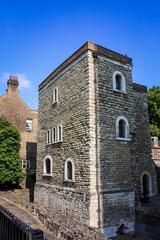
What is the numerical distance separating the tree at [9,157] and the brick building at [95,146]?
470 cm

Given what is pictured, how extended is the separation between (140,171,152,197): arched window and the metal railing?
1374 centimetres

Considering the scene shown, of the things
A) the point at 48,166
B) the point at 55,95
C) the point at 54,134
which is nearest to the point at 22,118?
the point at 55,95

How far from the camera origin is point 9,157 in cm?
2080

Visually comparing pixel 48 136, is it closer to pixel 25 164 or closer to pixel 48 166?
pixel 48 166

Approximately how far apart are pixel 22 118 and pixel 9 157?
5701mm

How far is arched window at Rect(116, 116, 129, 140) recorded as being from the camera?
45.6 feet

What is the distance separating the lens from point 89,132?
12.6 meters

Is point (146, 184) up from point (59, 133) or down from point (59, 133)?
down

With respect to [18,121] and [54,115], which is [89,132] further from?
[18,121]

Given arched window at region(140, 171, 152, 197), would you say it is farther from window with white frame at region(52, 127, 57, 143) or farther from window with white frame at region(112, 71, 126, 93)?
window with white frame at region(52, 127, 57, 143)

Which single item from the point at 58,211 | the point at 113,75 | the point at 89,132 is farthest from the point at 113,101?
the point at 58,211

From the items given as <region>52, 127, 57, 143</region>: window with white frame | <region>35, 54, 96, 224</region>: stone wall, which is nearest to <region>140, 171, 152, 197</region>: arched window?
<region>35, 54, 96, 224</region>: stone wall

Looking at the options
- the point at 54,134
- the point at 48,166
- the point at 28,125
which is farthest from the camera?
the point at 28,125

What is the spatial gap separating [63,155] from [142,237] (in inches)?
255
